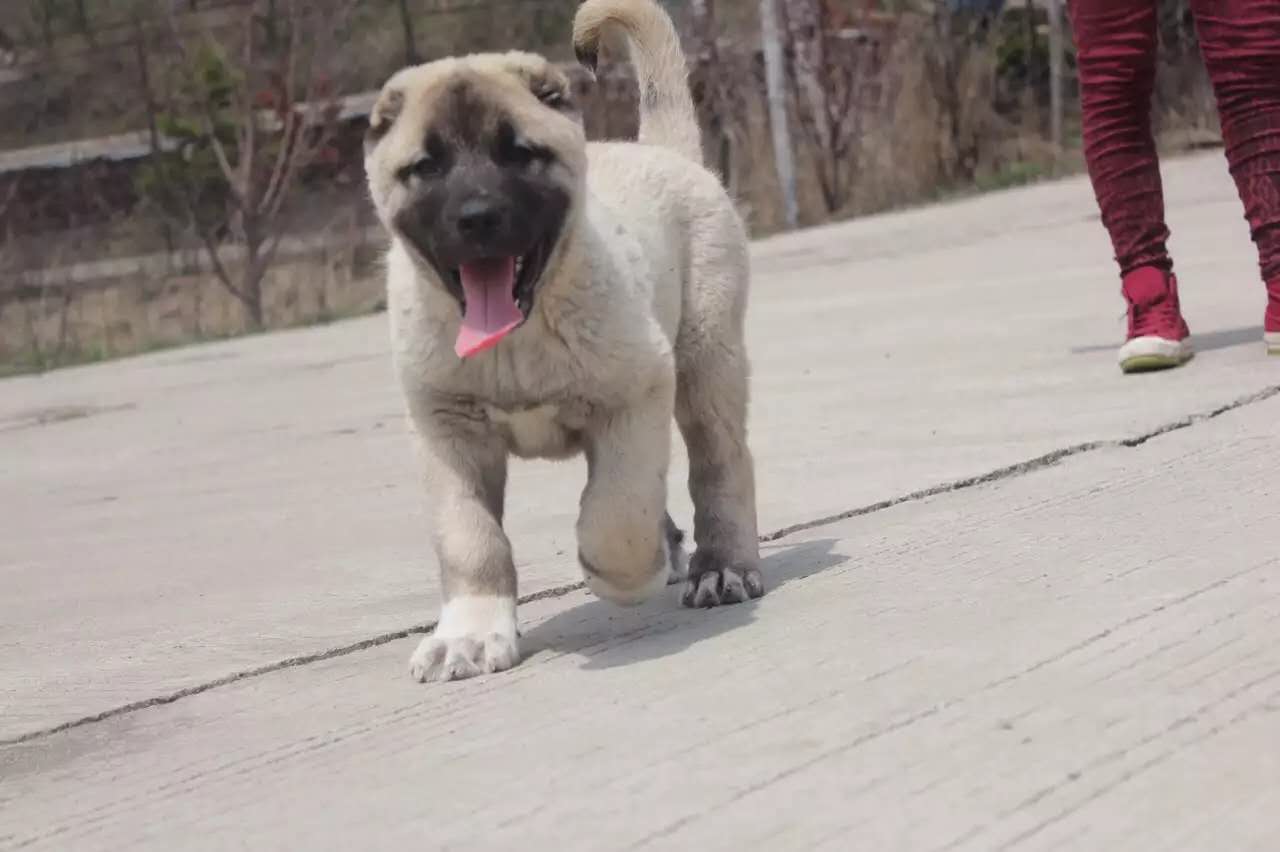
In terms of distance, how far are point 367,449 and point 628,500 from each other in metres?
3.20

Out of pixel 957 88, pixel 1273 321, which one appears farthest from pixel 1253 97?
pixel 957 88

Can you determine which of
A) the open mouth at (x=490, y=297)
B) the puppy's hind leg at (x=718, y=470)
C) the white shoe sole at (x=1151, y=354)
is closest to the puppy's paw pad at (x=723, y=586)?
the puppy's hind leg at (x=718, y=470)

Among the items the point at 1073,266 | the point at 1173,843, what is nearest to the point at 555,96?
the point at 1173,843

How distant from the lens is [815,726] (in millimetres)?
2947

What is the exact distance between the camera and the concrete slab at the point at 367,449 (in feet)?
14.6

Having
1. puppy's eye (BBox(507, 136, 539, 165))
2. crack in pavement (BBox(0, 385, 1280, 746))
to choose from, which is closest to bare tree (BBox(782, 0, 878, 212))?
crack in pavement (BBox(0, 385, 1280, 746))

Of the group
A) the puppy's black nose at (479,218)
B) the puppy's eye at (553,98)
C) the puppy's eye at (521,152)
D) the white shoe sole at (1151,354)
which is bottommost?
the white shoe sole at (1151,354)

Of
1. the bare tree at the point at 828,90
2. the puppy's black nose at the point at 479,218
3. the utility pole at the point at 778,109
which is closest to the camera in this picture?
the puppy's black nose at the point at 479,218

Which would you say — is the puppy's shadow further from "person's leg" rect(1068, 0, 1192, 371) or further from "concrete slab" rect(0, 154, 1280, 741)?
"person's leg" rect(1068, 0, 1192, 371)

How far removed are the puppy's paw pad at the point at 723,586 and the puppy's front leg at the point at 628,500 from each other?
0.15 meters

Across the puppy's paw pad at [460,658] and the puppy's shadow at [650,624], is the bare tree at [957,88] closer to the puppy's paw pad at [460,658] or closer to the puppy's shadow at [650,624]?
the puppy's shadow at [650,624]

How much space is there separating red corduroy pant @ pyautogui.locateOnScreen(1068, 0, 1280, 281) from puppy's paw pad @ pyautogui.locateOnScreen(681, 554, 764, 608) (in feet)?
8.91

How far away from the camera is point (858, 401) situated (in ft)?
21.4

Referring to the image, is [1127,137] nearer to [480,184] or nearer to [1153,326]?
[1153,326]
